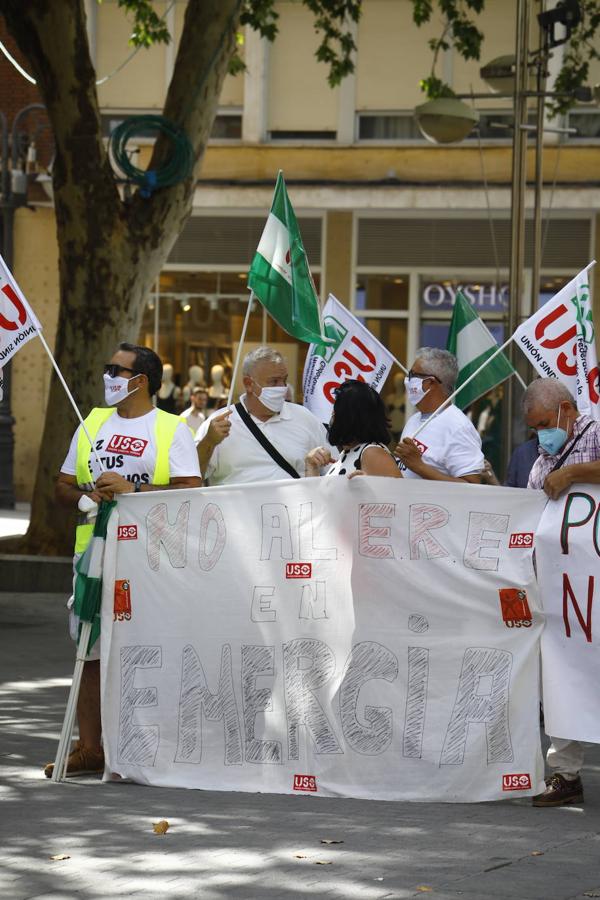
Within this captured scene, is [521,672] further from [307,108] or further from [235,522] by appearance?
[307,108]

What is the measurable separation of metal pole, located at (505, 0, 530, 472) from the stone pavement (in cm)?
807

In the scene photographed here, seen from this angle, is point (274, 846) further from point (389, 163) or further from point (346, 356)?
point (389, 163)

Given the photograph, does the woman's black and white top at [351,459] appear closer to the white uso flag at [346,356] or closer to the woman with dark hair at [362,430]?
the woman with dark hair at [362,430]

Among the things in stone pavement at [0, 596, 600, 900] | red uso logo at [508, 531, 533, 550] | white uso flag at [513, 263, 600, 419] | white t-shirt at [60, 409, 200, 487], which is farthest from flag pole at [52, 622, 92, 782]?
white uso flag at [513, 263, 600, 419]

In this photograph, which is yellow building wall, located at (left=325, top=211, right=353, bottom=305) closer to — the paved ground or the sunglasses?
the paved ground

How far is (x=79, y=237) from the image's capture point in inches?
592

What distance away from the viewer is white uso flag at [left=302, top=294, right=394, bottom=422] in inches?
431

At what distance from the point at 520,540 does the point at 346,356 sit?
403 centimetres

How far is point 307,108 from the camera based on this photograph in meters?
25.2

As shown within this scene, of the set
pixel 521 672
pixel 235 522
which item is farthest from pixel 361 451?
pixel 521 672

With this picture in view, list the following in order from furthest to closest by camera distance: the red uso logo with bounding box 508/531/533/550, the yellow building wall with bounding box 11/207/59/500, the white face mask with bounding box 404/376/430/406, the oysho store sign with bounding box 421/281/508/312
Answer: the yellow building wall with bounding box 11/207/59/500, the oysho store sign with bounding box 421/281/508/312, the white face mask with bounding box 404/376/430/406, the red uso logo with bounding box 508/531/533/550

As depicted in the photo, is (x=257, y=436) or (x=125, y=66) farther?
(x=125, y=66)

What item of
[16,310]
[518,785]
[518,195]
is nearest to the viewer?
[518,785]

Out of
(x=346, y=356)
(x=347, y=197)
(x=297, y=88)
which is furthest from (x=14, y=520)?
(x=346, y=356)
